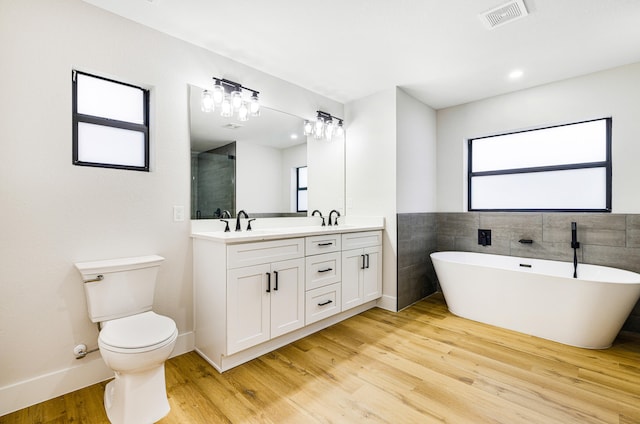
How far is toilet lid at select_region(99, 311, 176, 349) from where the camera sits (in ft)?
4.98

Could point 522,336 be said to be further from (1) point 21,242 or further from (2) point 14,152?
(2) point 14,152

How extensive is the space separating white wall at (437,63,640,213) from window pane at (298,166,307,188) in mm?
1911

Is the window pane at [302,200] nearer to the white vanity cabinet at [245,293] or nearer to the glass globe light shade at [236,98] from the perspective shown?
the white vanity cabinet at [245,293]

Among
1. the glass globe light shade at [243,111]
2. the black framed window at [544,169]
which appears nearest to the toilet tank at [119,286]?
the glass globe light shade at [243,111]

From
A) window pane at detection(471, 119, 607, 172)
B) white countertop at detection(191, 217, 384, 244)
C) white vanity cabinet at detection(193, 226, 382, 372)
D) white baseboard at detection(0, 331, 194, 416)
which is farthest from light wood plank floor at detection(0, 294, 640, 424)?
window pane at detection(471, 119, 607, 172)

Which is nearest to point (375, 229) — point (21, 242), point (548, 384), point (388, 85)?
point (388, 85)

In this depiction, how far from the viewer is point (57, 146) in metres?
1.82

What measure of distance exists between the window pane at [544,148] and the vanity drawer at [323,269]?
2373 millimetres

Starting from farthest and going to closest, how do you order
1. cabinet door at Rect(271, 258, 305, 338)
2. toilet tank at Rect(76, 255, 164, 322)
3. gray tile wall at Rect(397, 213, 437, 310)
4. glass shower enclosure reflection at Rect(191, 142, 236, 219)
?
gray tile wall at Rect(397, 213, 437, 310) < glass shower enclosure reflection at Rect(191, 142, 236, 219) < cabinet door at Rect(271, 258, 305, 338) < toilet tank at Rect(76, 255, 164, 322)

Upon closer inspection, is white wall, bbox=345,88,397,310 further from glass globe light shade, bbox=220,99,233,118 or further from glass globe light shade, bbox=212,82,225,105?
glass globe light shade, bbox=212,82,225,105

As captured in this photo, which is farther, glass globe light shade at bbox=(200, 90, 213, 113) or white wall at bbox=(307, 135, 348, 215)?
white wall at bbox=(307, 135, 348, 215)

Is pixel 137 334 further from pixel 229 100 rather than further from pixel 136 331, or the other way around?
pixel 229 100

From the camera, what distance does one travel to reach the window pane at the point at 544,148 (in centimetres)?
300

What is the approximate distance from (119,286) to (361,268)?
210 centimetres
